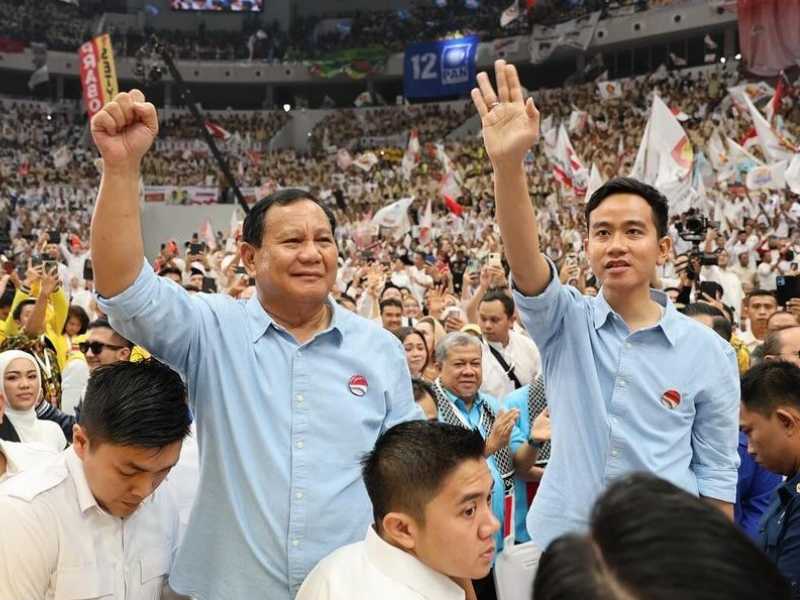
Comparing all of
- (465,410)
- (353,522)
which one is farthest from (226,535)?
(465,410)

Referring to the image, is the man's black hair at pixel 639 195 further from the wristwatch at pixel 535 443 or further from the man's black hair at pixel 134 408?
the wristwatch at pixel 535 443

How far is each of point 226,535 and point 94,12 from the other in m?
43.1

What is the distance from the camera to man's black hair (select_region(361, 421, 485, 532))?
1.87 m

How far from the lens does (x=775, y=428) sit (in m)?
2.73

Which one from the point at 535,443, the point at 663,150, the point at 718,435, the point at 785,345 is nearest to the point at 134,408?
the point at 718,435

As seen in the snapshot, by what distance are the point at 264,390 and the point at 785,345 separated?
2837 mm

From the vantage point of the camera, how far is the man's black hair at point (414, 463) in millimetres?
1873

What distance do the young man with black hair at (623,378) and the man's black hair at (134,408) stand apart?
0.88 metres

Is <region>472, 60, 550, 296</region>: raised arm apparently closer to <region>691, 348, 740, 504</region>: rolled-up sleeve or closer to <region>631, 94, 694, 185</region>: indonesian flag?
<region>691, 348, 740, 504</region>: rolled-up sleeve

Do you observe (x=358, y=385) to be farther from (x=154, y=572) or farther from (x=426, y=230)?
(x=426, y=230)

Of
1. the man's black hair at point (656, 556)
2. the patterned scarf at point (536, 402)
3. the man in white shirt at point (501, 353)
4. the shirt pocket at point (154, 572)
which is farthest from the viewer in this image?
the man in white shirt at point (501, 353)

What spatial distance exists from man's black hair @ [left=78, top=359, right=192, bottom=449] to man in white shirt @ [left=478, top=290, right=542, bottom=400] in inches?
134

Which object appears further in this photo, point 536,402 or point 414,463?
point 536,402

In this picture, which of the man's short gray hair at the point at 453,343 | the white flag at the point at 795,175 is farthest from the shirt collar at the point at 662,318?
the white flag at the point at 795,175
